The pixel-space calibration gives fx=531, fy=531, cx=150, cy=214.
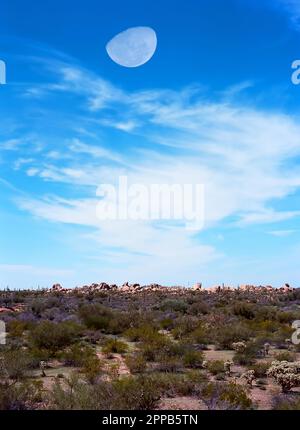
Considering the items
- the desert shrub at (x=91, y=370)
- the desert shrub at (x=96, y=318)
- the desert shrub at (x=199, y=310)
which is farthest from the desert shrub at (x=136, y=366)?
the desert shrub at (x=199, y=310)

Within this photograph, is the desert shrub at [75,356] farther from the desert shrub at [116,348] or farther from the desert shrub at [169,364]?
the desert shrub at [169,364]

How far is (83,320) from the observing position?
1102 inches

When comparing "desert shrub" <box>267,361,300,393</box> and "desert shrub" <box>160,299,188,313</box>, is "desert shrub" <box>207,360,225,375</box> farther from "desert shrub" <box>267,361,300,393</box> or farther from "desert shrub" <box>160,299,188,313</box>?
"desert shrub" <box>160,299,188,313</box>

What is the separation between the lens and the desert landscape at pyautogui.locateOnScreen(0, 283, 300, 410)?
1199 centimetres

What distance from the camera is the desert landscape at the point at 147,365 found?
1199 cm

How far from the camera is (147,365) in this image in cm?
1752

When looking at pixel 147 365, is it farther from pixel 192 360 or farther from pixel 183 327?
pixel 183 327

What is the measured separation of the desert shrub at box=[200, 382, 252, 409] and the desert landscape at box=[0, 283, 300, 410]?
0.08 ft

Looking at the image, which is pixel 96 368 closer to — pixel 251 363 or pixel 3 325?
pixel 251 363

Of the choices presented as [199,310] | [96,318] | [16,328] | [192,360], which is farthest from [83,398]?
[199,310]

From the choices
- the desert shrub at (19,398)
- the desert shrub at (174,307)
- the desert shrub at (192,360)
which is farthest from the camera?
the desert shrub at (174,307)

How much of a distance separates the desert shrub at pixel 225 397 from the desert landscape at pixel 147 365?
2cm

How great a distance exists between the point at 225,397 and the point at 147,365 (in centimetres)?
584

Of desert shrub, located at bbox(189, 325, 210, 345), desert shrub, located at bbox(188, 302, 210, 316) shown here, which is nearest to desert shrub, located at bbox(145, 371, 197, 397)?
desert shrub, located at bbox(189, 325, 210, 345)
